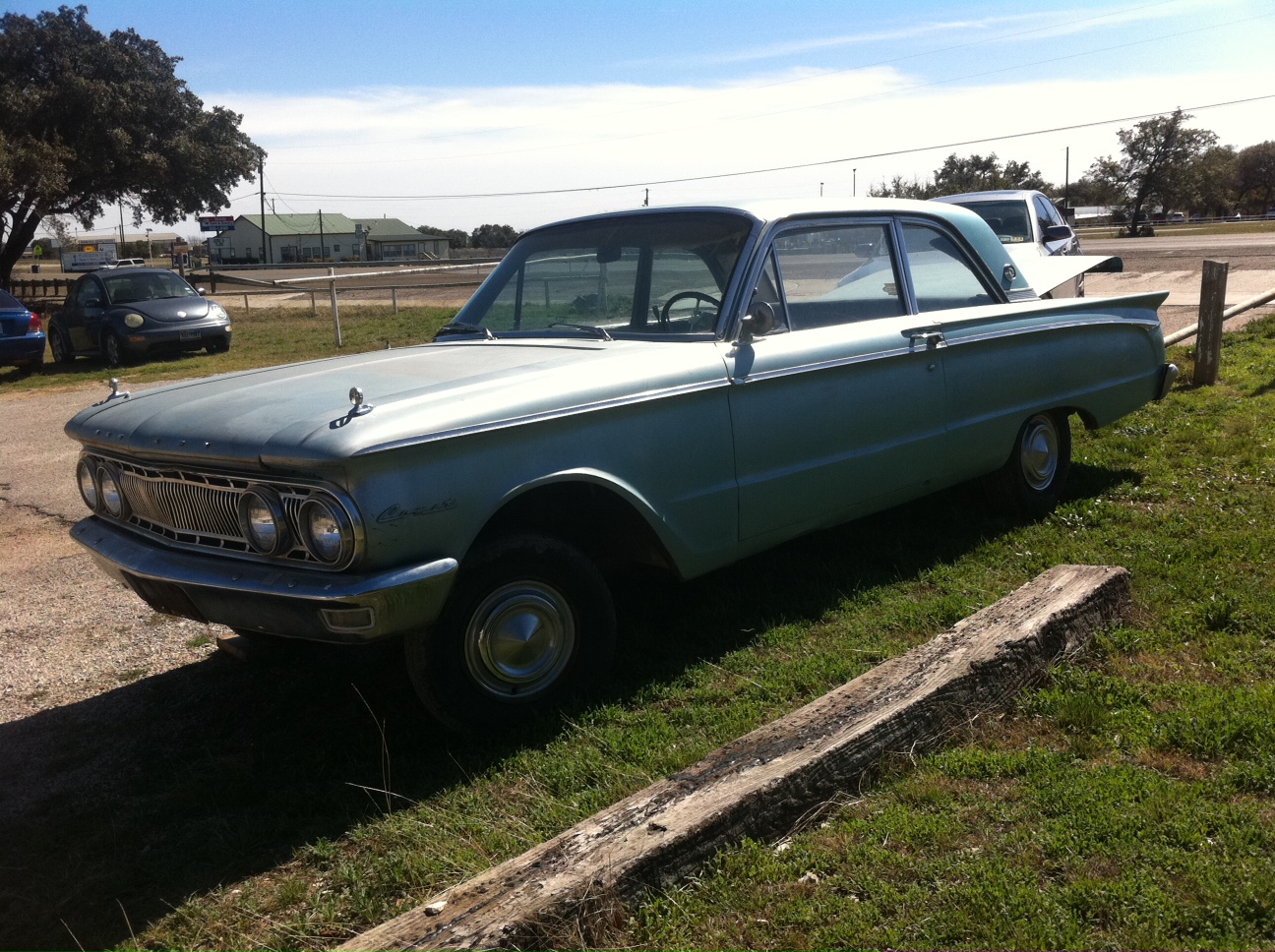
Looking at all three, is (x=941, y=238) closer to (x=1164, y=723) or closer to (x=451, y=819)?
(x=1164, y=723)

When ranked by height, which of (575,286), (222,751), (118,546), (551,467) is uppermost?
(575,286)

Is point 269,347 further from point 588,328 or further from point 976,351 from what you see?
point 976,351

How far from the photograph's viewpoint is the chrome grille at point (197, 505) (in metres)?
3.21

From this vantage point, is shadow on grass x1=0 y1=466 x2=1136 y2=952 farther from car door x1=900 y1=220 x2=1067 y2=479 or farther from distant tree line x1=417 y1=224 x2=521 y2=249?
distant tree line x1=417 y1=224 x2=521 y2=249

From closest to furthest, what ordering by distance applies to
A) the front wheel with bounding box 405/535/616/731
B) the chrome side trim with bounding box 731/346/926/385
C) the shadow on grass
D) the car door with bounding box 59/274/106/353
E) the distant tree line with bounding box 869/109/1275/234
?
1. the shadow on grass
2. the front wheel with bounding box 405/535/616/731
3. the chrome side trim with bounding box 731/346/926/385
4. the car door with bounding box 59/274/106/353
5. the distant tree line with bounding box 869/109/1275/234

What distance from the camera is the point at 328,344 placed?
17594 mm

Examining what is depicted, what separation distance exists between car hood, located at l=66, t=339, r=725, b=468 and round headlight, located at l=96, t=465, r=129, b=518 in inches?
4.3

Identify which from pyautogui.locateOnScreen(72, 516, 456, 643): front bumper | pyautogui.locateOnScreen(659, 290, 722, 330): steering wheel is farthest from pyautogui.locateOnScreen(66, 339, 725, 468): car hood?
pyautogui.locateOnScreen(72, 516, 456, 643): front bumper

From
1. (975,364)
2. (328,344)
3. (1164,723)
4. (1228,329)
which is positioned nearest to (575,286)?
(975,364)

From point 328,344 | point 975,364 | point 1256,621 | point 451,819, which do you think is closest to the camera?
point 451,819

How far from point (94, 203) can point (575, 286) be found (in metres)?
34.5

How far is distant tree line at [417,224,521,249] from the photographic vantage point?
84.1 m

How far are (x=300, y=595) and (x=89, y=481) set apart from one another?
58.4 inches

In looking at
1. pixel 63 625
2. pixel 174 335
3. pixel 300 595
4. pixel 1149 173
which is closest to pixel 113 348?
pixel 174 335
